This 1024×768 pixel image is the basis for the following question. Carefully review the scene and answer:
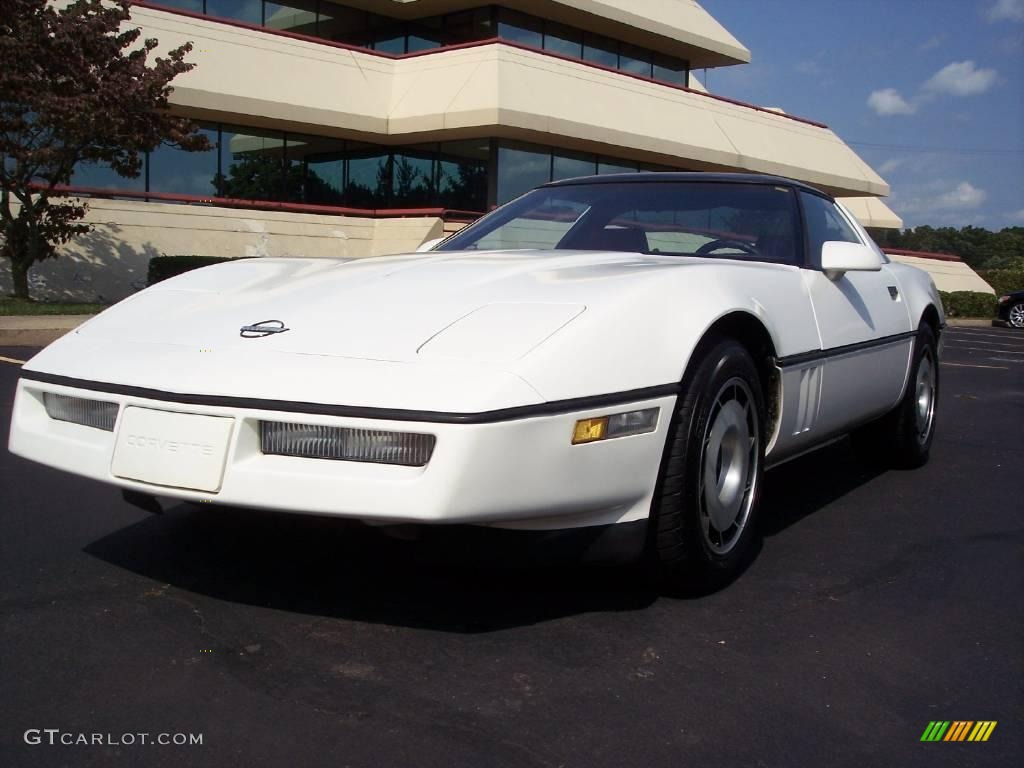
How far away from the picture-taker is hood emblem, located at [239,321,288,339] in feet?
9.37

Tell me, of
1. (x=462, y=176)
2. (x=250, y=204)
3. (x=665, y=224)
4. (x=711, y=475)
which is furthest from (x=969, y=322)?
(x=711, y=475)

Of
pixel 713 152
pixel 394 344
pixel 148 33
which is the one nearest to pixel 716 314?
pixel 394 344

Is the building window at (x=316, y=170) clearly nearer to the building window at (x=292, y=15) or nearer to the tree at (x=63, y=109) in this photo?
the building window at (x=292, y=15)

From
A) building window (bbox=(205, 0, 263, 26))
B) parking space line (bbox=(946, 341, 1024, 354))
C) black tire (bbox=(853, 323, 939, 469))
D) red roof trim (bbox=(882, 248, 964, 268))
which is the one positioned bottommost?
parking space line (bbox=(946, 341, 1024, 354))

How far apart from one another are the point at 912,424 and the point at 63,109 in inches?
496

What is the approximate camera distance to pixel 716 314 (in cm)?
304

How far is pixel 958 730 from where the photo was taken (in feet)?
7.45

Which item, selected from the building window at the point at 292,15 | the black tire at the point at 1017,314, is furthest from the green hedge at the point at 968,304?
the building window at the point at 292,15

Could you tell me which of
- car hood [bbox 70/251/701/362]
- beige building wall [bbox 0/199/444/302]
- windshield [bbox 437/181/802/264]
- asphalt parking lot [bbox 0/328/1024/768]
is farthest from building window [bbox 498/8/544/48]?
asphalt parking lot [bbox 0/328/1024/768]

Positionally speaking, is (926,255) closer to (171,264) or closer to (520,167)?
(520,167)

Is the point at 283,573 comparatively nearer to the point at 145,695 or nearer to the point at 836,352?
the point at 145,695

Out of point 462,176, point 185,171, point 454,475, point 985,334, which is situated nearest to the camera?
point 454,475

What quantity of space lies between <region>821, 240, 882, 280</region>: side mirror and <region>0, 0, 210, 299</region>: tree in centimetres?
1279

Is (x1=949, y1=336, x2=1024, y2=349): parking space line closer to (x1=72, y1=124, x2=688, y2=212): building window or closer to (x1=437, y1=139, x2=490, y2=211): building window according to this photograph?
(x1=72, y1=124, x2=688, y2=212): building window
